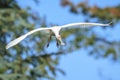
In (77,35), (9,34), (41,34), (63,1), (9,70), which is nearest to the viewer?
(9,70)

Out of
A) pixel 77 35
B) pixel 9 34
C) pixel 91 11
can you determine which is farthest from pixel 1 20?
pixel 91 11

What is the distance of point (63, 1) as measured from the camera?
20.2 feet

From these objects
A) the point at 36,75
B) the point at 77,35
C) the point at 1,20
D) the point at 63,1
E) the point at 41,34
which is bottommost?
the point at 77,35

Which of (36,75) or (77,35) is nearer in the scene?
(36,75)

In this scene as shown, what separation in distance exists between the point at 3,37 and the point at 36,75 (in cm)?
20

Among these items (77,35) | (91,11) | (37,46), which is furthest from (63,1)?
(37,46)

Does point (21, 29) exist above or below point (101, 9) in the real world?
above

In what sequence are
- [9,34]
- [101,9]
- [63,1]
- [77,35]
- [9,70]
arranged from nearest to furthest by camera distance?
1. [9,70]
2. [9,34]
3. [77,35]
4. [101,9]
5. [63,1]

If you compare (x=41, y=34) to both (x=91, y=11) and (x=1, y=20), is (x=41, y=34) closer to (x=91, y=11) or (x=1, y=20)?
(x=1, y=20)

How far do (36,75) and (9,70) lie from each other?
0.35ft

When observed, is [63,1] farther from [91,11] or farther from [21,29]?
[21,29]

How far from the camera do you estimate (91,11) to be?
5777 millimetres

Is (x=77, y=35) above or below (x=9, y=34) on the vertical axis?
below

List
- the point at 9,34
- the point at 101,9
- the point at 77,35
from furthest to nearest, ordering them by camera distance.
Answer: the point at 101,9 → the point at 77,35 → the point at 9,34
